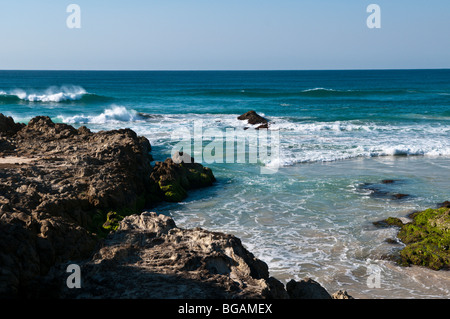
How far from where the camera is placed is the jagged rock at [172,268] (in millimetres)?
5439

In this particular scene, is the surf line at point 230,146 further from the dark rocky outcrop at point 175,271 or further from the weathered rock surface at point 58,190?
the dark rocky outcrop at point 175,271

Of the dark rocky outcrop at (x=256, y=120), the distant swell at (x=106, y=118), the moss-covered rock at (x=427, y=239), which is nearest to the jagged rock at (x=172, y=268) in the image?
the moss-covered rock at (x=427, y=239)

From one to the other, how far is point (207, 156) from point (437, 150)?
10474 millimetres

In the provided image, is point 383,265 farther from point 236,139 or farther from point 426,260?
point 236,139

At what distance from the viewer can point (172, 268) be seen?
238 inches

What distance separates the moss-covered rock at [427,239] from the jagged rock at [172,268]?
4500 millimetres

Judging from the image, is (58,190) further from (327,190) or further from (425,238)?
(327,190)

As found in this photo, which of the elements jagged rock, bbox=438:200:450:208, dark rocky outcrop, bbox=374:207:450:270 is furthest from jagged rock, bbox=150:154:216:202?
jagged rock, bbox=438:200:450:208

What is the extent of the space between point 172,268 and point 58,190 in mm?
5427

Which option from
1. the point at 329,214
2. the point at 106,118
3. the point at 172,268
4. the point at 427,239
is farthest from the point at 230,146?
the point at 172,268

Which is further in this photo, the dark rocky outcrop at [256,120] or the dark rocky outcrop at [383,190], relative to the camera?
the dark rocky outcrop at [256,120]

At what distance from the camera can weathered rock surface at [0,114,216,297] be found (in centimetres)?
593
